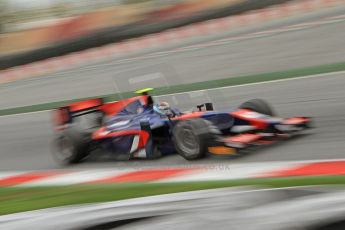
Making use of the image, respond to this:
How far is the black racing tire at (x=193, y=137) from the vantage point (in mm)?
5281

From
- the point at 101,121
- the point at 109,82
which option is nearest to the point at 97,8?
the point at 109,82

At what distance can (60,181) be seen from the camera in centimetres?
566

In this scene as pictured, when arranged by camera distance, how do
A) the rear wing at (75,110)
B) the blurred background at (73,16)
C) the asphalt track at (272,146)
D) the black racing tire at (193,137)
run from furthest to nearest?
the blurred background at (73,16) < the rear wing at (75,110) < the asphalt track at (272,146) < the black racing tire at (193,137)

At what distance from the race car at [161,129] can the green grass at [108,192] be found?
0.94 m

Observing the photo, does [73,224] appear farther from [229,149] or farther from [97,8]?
[97,8]

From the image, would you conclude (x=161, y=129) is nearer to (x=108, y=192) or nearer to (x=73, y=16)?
(x=108, y=192)

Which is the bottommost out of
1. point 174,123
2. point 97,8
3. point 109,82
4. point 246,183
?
point 246,183

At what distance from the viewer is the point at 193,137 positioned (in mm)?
5363

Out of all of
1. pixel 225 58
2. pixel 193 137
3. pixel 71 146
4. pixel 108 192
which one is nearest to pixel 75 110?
pixel 71 146

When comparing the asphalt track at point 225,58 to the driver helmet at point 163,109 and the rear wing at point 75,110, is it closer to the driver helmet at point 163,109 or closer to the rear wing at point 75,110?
the rear wing at point 75,110

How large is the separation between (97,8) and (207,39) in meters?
8.12

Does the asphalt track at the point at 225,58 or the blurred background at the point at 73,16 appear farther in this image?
the blurred background at the point at 73,16

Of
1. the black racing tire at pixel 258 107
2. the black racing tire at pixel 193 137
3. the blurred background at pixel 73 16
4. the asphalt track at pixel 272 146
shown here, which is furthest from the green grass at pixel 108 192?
the blurred background at pixel 73 16

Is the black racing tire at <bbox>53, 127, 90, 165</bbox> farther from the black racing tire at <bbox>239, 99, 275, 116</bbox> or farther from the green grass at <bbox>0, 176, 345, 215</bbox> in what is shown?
the black racing tire at <bbox>239, 99, 275, 116</bbox>
